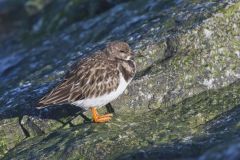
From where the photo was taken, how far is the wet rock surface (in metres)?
11.4

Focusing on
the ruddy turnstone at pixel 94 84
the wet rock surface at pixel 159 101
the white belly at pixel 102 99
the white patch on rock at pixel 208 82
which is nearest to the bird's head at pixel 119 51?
the ruddy turnstone at pixel 94 84

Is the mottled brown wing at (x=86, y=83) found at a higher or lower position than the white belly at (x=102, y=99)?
higher

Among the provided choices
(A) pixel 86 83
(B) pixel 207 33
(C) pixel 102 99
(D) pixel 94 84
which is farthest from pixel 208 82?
(A) pixel 86 83

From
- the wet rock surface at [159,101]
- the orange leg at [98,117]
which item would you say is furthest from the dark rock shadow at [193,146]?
the orange leg at [98,117]

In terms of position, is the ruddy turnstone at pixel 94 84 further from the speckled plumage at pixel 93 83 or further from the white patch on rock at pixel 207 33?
the white patch on rock at pixel 207 33

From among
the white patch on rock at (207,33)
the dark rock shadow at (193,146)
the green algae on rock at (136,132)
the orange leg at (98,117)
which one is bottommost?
the dark rock shadow at (193,146)

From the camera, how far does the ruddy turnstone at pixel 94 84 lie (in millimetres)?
12766

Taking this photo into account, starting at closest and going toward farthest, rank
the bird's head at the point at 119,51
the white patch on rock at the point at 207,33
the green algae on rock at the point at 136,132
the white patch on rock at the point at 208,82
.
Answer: the green algae on rock at the point at 136,132, the white patch on rock at the point at 208,82, the bird's head at the point at 119,51, the white patch on rock at the point at 207,33

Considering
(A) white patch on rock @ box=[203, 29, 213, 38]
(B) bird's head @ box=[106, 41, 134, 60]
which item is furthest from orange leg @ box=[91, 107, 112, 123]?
(A) white patch on rock @ box=[203, 29, 213, 38]

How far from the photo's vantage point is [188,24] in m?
14.4

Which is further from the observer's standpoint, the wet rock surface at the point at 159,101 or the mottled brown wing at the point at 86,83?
the mottled brown wing at the point at 86,83

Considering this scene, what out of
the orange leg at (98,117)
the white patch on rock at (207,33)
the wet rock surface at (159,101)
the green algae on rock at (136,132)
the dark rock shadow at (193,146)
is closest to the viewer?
the dark rock shadow at (193,146)

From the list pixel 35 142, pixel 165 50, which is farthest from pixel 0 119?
pixel 165 50

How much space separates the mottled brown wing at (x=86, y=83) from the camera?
41.9 feet
